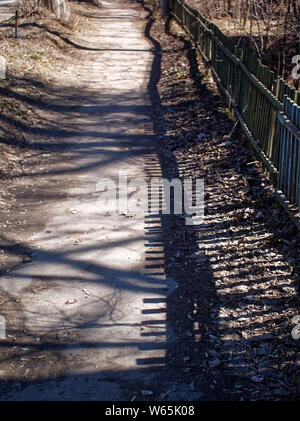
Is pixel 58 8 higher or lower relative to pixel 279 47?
higher

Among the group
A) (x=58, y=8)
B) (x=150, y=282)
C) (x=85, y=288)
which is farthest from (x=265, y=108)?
(x=58, y=8)

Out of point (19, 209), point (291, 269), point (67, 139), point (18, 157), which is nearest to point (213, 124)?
point (67, 139)

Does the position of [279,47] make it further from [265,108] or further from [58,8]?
[58,8]

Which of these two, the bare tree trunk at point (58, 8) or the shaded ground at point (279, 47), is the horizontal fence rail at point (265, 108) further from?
the bare tree trunk at point (58, 8)

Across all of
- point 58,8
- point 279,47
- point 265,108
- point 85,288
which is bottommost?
point 85,288

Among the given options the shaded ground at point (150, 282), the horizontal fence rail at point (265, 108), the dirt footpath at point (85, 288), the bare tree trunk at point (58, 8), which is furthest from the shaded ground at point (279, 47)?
the bare tree trunk at point (58, 8)

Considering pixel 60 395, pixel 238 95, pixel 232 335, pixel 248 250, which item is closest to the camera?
pixel 60 395

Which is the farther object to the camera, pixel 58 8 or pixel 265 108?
pixel 58 8

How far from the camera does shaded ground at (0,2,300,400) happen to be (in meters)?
4.16

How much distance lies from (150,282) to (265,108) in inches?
141

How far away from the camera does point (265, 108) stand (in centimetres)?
780

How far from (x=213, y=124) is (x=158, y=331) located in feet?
21.0

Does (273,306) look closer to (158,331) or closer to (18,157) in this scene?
(158,331)

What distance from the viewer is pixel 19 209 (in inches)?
290
